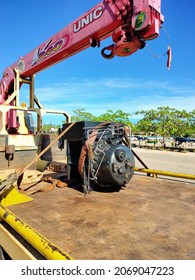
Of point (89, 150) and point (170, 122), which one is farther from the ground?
point (170, 122)

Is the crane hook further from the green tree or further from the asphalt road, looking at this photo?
the green tree

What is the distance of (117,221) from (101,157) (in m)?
1.22

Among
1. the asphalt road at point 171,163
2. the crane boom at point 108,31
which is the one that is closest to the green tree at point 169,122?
the asphalt road at point 171,163

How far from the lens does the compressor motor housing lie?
340 centimetres

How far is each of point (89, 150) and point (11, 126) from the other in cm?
308

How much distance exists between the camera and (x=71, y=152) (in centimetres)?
432

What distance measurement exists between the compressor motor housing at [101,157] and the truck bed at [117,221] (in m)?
0.26

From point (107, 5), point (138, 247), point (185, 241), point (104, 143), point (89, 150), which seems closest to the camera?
point (138, 247)

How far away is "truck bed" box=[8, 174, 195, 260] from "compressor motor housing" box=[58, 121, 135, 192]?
256mm

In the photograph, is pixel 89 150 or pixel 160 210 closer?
pixel 160 210

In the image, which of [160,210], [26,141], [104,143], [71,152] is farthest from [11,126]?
[160,210]

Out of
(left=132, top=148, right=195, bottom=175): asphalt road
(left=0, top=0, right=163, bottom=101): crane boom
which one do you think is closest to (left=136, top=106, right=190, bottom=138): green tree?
(left=132, top=148, right=195, bottom=175): asphalt road
